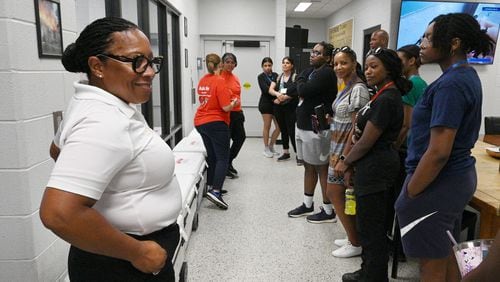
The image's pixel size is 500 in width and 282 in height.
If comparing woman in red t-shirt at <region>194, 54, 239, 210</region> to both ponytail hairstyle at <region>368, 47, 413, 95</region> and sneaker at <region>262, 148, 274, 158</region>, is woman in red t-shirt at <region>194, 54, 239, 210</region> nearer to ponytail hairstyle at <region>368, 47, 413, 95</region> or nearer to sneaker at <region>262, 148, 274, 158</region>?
ponytail hairstyle at <region>368, 47, 413, 95</region>

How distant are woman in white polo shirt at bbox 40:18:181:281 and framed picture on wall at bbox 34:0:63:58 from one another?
0.55 metres

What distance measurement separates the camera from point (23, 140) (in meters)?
1.36

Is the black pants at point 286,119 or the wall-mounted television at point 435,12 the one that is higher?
the wall-mounted television at point 435,12

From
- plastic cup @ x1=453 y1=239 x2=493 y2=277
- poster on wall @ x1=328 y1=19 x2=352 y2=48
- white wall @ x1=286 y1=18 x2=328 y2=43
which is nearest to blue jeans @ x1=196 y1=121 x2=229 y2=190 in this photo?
plastic cup @ x1=453 y1=239 x2=493 y2=277

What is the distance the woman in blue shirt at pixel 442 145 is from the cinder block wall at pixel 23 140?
1555 millimetres

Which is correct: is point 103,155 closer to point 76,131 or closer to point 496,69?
point 76,131

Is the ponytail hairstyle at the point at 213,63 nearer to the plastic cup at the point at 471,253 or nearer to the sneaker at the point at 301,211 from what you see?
the sneaker at the point at 301,211

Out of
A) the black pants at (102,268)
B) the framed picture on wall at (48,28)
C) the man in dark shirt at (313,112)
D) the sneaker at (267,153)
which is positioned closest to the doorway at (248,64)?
the sneaker at (267,153)

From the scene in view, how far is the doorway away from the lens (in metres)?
6.99

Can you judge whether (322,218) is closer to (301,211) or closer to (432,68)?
(301,211)

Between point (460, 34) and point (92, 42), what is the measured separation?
1.39 meters

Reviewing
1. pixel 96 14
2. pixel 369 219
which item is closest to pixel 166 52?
pixel 96 14

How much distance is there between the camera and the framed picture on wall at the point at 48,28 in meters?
1.43

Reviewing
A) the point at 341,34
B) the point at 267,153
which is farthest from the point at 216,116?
the point at 341,34
